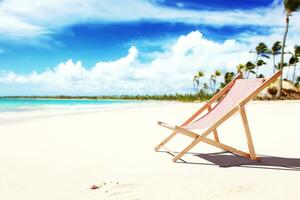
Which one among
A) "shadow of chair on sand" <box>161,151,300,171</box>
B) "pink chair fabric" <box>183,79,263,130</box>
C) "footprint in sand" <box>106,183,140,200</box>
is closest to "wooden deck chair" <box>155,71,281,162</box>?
"pink chair fabric" <box>183,79,263,130</box>

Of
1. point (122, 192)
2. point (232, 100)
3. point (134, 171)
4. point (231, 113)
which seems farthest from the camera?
point (232, 100)

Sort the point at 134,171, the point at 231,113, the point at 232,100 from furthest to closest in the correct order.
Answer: the point at 232,100 < the point at 231,113 < the point at 134,171

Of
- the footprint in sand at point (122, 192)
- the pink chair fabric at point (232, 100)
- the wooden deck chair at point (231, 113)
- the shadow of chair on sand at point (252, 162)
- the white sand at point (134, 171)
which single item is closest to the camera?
the footprint in sand at point (122, 192)

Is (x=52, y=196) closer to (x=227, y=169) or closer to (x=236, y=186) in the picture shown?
(x=236, y=186)

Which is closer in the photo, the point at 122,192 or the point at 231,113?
the point at 122,192

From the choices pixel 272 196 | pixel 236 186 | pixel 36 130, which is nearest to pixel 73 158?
pixel 236 186

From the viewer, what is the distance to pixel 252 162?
15.8ft

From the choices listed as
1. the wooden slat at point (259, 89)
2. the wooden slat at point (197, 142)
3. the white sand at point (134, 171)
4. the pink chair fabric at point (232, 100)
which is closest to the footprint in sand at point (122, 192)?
the white sand at point (134, 171)

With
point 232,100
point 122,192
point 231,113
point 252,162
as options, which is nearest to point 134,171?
point 122,192

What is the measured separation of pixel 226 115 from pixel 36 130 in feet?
17.6

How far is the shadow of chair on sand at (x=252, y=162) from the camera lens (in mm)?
4539

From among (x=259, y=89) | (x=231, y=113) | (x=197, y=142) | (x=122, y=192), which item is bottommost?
(x=122, y=192)

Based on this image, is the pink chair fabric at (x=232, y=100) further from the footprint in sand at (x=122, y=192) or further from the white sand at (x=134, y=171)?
the footprint in sand at (x=122, y=192)

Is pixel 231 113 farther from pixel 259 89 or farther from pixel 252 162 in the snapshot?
pixel 252 162
